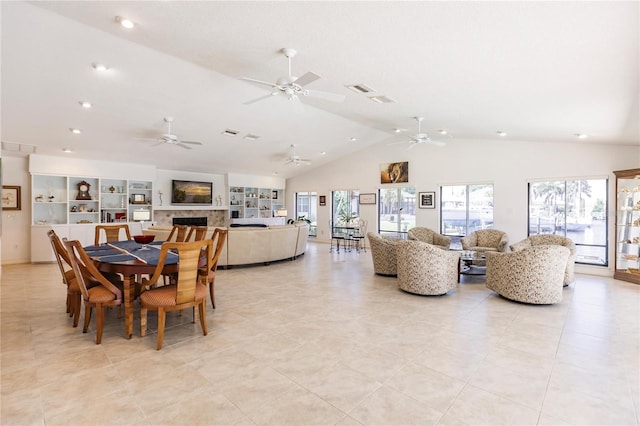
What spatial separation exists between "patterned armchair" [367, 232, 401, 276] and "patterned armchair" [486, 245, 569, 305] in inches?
82.5

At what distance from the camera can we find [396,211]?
1052cm

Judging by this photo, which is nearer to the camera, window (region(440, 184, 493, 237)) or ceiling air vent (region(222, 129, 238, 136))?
ceiling air vent (region(222, 129, 238, 136))

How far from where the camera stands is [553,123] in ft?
18.1

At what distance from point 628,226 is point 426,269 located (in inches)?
181

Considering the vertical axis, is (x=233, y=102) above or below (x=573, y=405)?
above

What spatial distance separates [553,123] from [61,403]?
7343 millimetres

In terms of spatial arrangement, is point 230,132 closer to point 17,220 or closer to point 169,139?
point 169,139

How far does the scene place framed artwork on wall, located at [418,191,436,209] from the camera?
9.52 metres

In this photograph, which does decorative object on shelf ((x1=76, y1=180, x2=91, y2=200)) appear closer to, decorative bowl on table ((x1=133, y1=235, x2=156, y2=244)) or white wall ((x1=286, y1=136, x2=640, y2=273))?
decorative bowl on table ((x1=133, y1=235, x2=156, y2=244))

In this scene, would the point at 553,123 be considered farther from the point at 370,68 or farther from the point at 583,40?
the point at 370,68

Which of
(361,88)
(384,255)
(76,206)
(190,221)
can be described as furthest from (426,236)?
(76,206)

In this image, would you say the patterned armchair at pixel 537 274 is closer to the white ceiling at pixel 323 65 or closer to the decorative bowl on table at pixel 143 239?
the white ceiling at pixel 323 65

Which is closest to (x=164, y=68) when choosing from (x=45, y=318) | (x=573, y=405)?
(x=45, y=318)

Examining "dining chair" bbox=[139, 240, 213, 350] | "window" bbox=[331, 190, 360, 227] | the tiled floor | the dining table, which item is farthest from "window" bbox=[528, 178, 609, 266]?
the dining table
